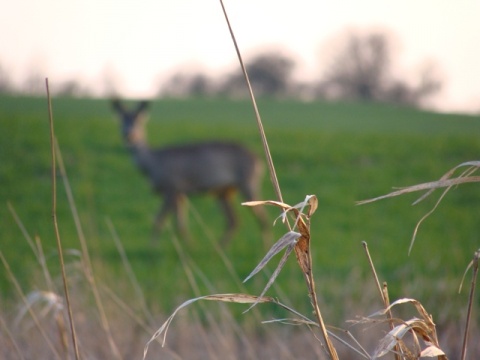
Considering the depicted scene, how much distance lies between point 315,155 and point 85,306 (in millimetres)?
18401

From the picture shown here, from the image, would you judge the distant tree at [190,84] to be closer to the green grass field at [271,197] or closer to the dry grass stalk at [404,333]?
the green grass field at [271,197]

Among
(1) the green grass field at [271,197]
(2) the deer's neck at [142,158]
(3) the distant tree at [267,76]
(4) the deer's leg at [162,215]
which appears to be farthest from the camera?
(3) the distant tree at [267,76]

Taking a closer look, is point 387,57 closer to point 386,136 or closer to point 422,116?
point 422,116

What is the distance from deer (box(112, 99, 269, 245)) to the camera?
13.4m

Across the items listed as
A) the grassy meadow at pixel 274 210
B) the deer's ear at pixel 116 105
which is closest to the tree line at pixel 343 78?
the grassy meadow at pixel 274 210

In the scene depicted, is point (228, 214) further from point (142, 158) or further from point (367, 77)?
point (367, 77)

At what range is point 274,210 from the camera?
1673 cm

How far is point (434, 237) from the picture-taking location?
1162 cm

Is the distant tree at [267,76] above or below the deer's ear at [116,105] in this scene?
below

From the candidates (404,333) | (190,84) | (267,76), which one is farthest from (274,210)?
(190,84)

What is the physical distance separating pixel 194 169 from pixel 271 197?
462 centimetres

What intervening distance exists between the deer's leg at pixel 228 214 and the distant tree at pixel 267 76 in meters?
40.1

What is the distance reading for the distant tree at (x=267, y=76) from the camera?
5459 centimetres

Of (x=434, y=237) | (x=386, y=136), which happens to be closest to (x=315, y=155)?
(x=386, y=136)
